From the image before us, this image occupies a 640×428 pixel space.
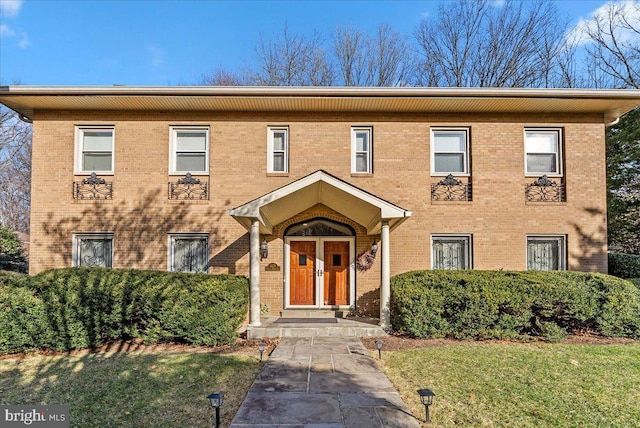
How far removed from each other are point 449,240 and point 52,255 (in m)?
11.1

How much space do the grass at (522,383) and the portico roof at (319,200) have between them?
10.2 ft

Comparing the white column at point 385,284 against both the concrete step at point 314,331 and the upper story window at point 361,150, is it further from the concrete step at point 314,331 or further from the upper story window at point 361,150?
the upper story window at point 361,150

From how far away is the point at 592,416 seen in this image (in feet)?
14.8

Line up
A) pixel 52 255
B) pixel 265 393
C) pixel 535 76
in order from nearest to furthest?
pixel 265 393 → pixel 52 255 → pixel 535 76

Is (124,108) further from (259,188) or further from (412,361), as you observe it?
(412,361)

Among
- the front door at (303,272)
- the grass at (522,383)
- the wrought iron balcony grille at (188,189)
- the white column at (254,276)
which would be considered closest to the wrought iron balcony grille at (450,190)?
the front door at (303,272)

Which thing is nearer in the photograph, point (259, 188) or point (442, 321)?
point (442, 321)

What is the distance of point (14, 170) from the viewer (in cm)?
2744

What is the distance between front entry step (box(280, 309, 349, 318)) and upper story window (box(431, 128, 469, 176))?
484 cm

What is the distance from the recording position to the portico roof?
26.8ft

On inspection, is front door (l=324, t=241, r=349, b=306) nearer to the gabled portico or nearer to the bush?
the gabled portico

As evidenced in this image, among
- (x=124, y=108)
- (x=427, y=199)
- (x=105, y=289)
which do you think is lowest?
(x=105, y=289)

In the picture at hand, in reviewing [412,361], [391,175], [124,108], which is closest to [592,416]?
[412,361]

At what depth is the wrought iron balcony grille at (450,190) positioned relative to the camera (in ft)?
34.1
